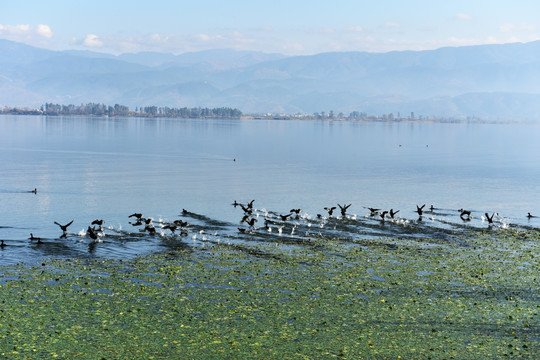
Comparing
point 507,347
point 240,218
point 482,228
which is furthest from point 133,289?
point 482,228

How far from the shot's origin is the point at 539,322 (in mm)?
37094

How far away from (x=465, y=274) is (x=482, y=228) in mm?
25251

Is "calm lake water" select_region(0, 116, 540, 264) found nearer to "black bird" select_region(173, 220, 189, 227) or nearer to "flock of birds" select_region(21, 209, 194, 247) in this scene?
"flock of birds" select_region(21, 209, 194, 247)

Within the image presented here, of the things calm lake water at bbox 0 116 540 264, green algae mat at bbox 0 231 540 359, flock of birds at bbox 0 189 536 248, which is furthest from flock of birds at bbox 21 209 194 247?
green algae mat at bbox 0 231 540 359

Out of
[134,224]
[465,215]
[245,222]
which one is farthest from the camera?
[465,215]

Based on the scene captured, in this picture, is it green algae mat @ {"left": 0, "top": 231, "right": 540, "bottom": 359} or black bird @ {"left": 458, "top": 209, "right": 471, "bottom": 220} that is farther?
black bird @ {"left": 458, "top": 209, "right": 471, "bottom": 220}

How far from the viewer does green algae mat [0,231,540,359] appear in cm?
3247

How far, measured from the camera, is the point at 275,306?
39062 millimetres

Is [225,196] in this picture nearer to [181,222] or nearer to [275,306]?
[181,222]

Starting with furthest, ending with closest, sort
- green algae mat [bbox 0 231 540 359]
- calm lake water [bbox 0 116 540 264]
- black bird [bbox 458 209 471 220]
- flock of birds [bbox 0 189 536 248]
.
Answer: black bird [bbox 458 209 471 220] < calm lake water [bbox 0 116 540 264] < flock of birds [bbox 0 189 536 248] < green algae mat [bbox 0 231 540 359]

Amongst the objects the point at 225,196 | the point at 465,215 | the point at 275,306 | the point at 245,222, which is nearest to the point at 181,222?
the point at 245,222

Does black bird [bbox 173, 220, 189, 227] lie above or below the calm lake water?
above

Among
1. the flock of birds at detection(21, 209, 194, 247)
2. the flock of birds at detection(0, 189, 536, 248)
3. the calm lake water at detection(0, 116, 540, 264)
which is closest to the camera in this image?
the flock of birds at detection(21, 209, 194, 247)

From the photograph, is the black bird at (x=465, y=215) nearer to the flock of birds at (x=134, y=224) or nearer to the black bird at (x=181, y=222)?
the black bird at (x=181, y=222)
